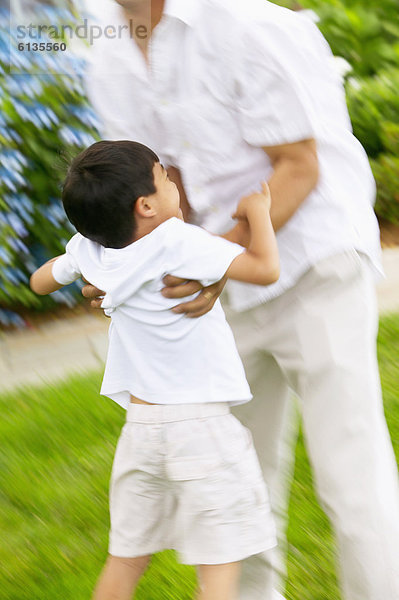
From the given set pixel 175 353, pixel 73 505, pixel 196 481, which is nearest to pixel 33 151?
pixel 73 505

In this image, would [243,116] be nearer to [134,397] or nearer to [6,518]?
[134,397]

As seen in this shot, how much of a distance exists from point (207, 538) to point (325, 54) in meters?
1.09

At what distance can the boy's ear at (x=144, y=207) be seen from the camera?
2.08 m

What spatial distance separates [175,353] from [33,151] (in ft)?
10.2

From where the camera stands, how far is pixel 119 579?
7.51 ft

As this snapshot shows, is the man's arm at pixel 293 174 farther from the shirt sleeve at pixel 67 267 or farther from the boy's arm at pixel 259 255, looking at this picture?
the shirt sleeve at pixel 67 267

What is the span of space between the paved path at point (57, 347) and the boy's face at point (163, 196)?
2.38m

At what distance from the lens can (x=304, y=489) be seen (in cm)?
337

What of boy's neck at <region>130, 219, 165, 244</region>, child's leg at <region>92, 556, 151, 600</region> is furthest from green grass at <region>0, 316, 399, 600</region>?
boy's neck at <region>130, 219, 165, 244</region>

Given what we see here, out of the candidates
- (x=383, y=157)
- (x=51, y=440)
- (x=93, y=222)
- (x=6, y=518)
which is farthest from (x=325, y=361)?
(x=383, y=157)

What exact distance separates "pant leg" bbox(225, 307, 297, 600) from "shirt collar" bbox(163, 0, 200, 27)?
70 centimetres

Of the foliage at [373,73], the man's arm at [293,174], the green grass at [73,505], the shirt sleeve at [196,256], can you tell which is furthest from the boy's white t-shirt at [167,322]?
the foliage at [373,73]

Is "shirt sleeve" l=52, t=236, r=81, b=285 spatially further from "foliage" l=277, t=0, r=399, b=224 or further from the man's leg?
"foliage" l=277, t=0, r=399, b=224

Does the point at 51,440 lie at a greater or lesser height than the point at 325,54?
lesser
